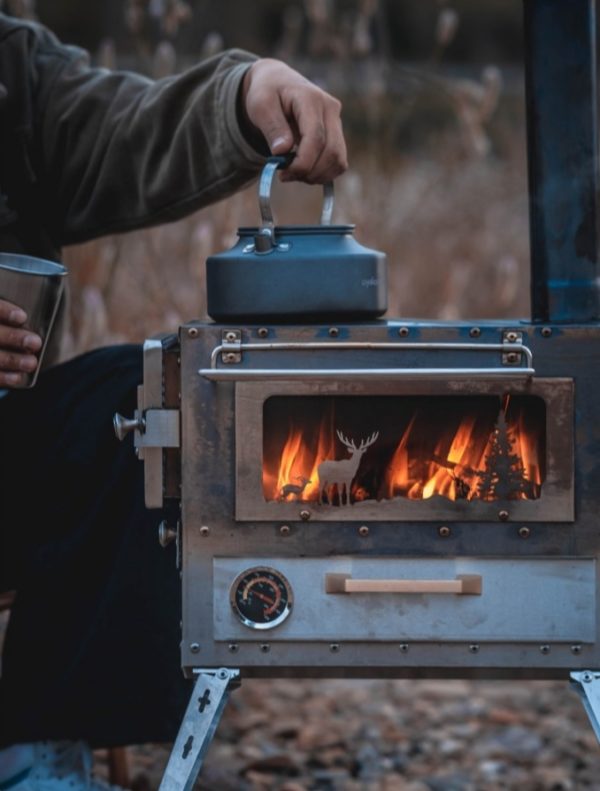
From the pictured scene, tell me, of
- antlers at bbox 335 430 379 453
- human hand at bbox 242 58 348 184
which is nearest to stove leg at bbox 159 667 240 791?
antlers at bbox 335 430 379 453

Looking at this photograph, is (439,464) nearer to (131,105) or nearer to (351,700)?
(131,105)

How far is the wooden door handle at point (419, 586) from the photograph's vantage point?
5.14ft

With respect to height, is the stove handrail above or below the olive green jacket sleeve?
below

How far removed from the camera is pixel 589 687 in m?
1.57

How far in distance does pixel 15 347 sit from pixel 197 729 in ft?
1.72

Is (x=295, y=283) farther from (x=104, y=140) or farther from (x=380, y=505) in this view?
(x=104, y=140)

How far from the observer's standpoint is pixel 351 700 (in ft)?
9.39

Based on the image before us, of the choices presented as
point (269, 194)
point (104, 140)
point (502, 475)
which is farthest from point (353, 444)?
point (104, 140)

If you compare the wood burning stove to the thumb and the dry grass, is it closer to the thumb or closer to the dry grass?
the thumb

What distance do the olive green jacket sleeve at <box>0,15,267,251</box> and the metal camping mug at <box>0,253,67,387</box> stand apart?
362 millimetres

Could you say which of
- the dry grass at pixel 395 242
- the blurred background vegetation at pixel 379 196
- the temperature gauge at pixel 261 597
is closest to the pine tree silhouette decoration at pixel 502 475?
the temperature gauge at pixel 261 597

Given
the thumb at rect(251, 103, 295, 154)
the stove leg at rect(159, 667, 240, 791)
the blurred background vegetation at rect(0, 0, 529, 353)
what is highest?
the blurred background vegetation at rect(0, 0, 529, 353)

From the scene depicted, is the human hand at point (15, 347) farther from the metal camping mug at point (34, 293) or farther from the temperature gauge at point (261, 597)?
the temperature gauge at point (261, 597)

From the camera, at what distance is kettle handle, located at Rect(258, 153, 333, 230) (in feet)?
5.37
